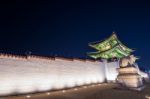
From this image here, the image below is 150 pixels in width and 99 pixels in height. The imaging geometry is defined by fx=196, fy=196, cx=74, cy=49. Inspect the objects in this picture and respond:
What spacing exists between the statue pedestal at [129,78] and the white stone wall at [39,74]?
407 centimetres

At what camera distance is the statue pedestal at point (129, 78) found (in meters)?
18.1

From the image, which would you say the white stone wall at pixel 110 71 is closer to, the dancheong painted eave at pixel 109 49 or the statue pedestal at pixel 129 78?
the dancheong painted eave at pixel 109 49

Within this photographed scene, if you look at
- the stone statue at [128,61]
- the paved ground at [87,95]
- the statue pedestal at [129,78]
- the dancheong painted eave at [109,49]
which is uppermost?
the dancheong painted eave at [109,49]

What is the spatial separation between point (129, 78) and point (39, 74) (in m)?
8.46

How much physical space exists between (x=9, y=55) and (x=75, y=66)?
7949mm

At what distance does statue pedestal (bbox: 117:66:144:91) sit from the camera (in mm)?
18062

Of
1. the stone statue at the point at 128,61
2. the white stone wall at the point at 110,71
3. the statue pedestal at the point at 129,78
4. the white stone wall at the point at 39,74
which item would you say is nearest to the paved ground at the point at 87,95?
the white stone wall at the point at 39,74

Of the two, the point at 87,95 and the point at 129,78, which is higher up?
the point at 129,78

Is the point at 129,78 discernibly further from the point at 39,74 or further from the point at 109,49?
the point at 109,49

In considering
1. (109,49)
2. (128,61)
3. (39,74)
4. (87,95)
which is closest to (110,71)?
(109,49)

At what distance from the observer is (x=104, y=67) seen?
25.2 meters

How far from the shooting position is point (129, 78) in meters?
18.3

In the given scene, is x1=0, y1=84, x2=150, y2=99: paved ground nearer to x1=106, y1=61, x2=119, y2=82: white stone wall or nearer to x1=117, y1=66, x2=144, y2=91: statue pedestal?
x1=117, y1=66, x2=144, y2=91: statue pedestal

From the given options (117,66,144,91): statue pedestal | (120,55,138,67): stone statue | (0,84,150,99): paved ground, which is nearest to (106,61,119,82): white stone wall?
(117,66,144,91): statue pedestal
